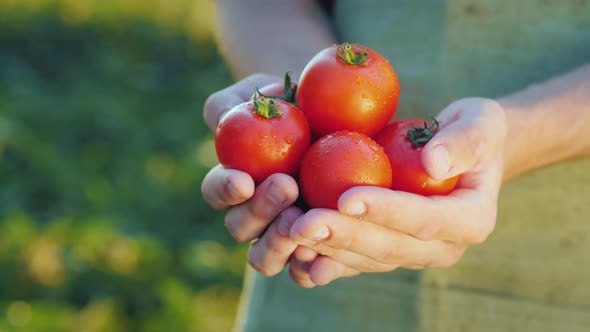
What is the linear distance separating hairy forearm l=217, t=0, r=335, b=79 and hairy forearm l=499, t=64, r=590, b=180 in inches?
21.7

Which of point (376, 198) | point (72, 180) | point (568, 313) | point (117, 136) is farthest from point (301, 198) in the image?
point (117, 136)

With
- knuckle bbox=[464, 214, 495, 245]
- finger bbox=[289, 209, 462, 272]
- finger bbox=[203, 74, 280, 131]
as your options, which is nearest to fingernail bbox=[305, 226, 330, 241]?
finger bbox=[289, 209, 462, 272]

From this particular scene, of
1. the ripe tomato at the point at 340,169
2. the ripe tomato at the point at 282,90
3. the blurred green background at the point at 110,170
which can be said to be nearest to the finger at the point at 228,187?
the ripe tomato at the point at 340,169

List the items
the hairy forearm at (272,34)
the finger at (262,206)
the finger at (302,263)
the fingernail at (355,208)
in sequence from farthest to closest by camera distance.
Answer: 1. the hairy forearm at (272,34)
2. the finger at (302,263)
3. the finger at (262,206)
4. the fingernail at (355,208)

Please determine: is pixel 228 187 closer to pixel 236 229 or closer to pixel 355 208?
pixel 236 229

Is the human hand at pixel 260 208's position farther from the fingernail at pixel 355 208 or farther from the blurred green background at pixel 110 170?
the blurred green background at pixel 110 170

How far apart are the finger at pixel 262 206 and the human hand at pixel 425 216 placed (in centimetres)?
6

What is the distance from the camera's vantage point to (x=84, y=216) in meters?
4.13

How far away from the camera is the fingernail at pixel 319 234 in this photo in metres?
1.23

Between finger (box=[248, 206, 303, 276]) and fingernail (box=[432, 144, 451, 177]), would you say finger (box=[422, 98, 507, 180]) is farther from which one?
finger (box=[248, 206, 303, 276])

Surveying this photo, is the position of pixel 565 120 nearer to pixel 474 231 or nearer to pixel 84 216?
pixel 474 231

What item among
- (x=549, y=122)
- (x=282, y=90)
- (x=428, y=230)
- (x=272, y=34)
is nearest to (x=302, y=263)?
(x=428, y=230)

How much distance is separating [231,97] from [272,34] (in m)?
0.36

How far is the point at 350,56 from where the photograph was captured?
1471mm
